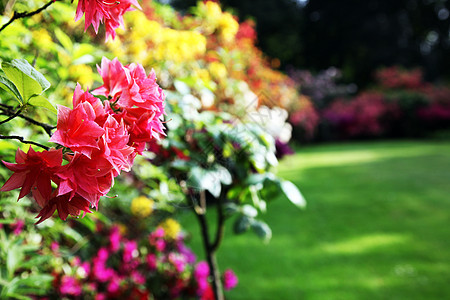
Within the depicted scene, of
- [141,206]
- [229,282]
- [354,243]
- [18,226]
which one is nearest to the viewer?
[18,226]

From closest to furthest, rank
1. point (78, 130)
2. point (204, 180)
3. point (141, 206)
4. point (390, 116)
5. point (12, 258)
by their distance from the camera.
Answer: point (78, 130) < point (204, 180) < point (12, 258) < point (141, 206) < point (390, 116)

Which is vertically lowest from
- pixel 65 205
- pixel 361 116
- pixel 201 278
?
pixel 201 278

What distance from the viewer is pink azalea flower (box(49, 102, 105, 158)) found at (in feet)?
1.60

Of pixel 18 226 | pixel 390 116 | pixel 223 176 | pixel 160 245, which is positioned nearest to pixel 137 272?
pixel 160 245

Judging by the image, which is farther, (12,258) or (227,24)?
(227,24)

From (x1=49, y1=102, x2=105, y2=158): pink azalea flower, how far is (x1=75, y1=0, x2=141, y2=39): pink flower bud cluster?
7.0 inches

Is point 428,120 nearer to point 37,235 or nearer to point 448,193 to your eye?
point 448,193

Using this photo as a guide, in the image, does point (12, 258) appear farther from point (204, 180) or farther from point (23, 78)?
point (23, 78)

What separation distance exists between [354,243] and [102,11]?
3.02 meters

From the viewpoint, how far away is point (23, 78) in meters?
0.53

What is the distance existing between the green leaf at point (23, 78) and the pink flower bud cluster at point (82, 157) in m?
0.06

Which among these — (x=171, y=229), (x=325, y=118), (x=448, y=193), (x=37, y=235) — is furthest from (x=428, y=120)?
(x=37, y=235)

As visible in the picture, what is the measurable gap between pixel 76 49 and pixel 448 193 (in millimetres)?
4493

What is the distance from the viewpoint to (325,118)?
1201 centimetres
